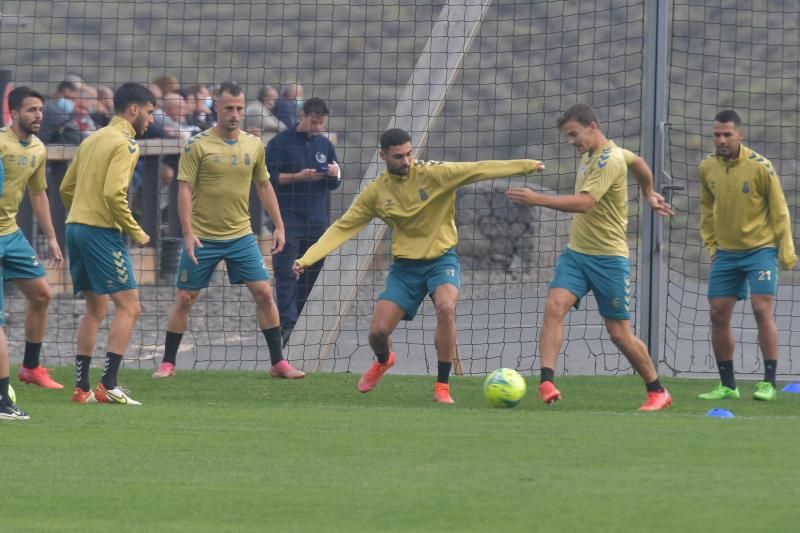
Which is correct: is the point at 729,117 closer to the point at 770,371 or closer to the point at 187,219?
the point at 770,371

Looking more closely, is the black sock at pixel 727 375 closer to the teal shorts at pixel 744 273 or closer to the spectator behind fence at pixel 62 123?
the teal shorts at pixel 744 273

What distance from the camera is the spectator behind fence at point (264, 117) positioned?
52.1 feet

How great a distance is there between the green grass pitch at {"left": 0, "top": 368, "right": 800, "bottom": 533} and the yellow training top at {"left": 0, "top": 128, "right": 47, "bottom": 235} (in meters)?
1.32

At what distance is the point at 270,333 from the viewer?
40.1 feet

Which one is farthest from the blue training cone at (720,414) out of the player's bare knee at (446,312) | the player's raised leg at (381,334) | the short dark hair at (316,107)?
the short dark hair at (316,107)

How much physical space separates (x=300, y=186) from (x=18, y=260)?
3.68m

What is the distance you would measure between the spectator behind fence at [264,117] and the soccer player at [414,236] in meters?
4.06

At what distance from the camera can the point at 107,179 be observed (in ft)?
33.5

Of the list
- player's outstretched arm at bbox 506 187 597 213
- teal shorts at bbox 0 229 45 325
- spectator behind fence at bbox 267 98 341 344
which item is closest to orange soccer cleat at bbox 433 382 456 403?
player's outstretched arm at bbox 506 187 597 213

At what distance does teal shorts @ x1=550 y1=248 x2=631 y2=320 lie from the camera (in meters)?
10.0

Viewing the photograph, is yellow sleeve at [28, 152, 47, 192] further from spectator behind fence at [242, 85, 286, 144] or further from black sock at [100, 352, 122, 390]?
spectator behind fence at [242, 85, 286, 144]

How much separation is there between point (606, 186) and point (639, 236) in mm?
3179

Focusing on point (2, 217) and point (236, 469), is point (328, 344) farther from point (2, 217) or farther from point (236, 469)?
point (236, 469)

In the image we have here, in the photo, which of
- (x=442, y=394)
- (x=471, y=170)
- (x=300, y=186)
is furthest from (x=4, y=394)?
(x=300, y=186)
